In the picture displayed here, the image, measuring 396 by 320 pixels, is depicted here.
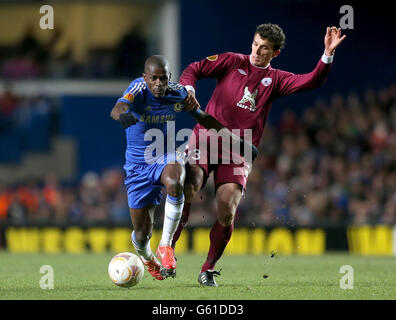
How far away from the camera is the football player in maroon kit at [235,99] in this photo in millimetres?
8234

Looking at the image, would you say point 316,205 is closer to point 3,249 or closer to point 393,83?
point 393,83

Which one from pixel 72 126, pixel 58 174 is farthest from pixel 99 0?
pixel 58 174

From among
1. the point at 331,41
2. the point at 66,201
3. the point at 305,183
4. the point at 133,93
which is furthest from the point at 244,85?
the point at 66,201

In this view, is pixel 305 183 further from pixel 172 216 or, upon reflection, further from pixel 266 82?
pixel 172 216

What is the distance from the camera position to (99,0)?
2119 cm

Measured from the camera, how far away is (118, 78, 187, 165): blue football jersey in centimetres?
791

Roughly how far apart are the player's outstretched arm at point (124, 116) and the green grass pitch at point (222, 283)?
1491 millimetres

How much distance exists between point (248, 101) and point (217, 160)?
70cm

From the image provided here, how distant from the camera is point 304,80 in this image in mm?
8508

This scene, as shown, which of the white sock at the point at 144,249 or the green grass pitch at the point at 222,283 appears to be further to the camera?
the white sock at the point at 144,249

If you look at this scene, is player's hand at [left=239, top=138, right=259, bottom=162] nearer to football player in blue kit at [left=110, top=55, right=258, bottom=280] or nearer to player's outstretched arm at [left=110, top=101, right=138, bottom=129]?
football player in blue kit at [left=110, top=55, right=258, bottom=280]

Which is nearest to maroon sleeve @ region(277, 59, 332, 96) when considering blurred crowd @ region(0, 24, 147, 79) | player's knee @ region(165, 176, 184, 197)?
player's knee @ region(165, 176, 184, 197)
